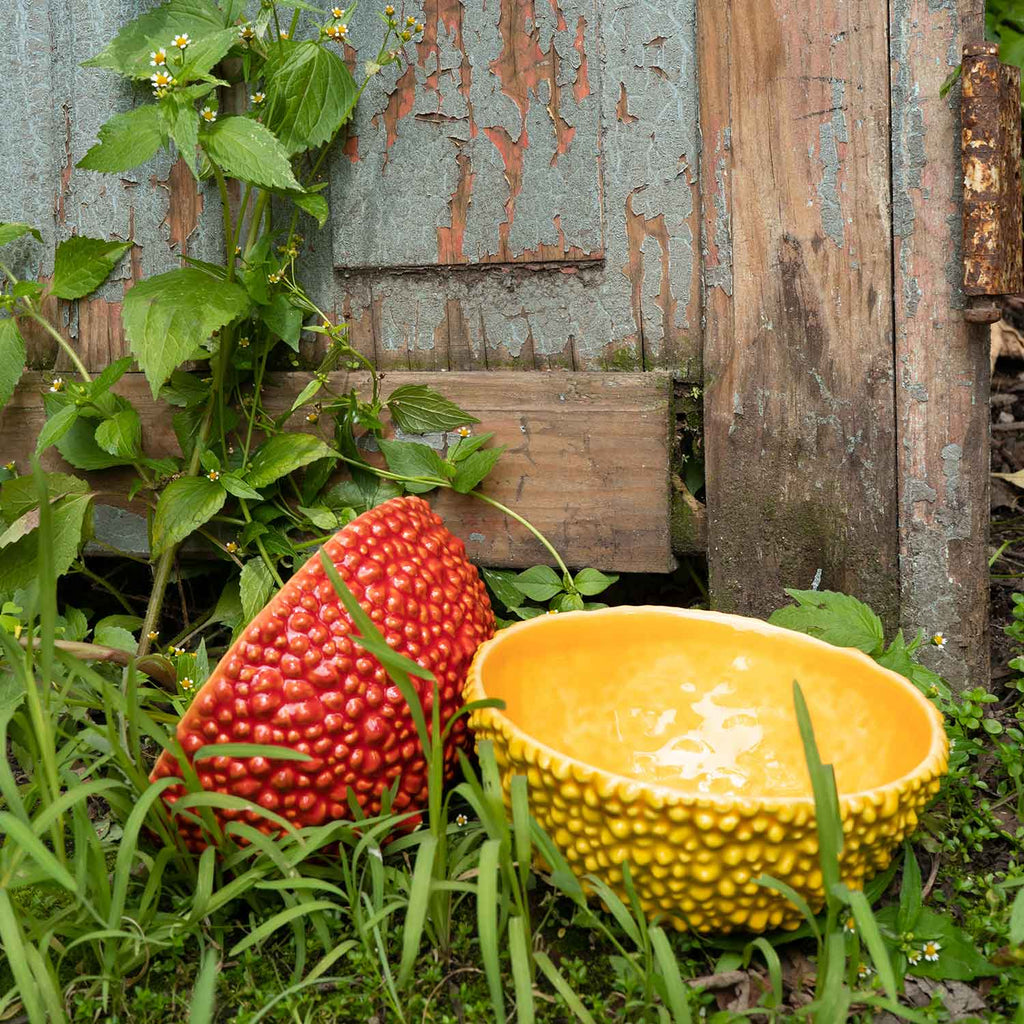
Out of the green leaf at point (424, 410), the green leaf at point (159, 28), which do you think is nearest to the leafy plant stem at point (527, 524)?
the green leaf at point (424, 410)

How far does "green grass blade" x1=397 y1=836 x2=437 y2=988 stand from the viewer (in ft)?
3.35

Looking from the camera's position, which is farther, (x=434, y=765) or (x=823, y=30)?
(x=823, y=30)

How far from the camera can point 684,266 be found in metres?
1.66

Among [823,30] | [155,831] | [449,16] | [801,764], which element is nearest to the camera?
[155,831]

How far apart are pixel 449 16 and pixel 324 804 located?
3.96 feet

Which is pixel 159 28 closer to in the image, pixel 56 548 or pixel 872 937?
pixel 56 548

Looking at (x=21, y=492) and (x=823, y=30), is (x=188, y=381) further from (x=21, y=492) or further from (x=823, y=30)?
(x=823, y=30)

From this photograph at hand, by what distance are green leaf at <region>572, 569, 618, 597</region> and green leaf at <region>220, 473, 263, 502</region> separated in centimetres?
52

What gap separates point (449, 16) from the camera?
1688 millimetres

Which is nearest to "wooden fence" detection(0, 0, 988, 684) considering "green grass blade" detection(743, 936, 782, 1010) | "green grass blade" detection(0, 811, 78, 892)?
"green grass blade" detection(743, 936, 782, 1010)

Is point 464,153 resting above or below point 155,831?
above

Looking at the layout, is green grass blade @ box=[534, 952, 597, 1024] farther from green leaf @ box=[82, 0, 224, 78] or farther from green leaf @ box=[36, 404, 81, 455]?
green leaf @ box=[82, 0, 224, 78]

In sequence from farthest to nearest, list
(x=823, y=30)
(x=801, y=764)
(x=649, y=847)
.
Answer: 1. (x=823, y=30)
2. (x=801, y=764)
3. (x=649, y=847)

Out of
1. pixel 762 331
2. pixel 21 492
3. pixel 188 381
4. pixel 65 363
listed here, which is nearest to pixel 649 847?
pixel 762 331
